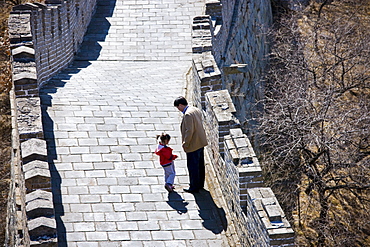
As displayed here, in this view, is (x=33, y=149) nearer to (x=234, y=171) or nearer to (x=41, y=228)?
(x=41, y=228)

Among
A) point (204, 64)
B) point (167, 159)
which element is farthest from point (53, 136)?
point (204, 64)

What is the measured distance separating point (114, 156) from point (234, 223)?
216cm

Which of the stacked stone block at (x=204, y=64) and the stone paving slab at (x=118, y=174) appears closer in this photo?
the stone paving slab at (x=118, y=174)

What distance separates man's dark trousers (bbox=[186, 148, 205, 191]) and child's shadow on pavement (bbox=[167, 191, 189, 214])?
0.24 metres

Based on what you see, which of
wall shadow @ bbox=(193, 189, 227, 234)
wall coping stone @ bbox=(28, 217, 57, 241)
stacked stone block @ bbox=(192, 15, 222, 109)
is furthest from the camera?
stacked stone block @ bbox=(192, 15, 222, 109)

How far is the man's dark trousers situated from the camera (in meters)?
8.59

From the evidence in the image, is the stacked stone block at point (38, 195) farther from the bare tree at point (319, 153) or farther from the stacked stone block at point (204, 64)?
the bare tree at point (319, 153)

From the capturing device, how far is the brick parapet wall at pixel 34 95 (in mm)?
7281

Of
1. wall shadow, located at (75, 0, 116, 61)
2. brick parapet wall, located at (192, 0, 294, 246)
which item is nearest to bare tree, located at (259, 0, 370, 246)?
brick parapet wall, located at (192, 0, 294, 246)

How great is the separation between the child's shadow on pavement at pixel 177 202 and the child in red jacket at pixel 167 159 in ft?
0.33

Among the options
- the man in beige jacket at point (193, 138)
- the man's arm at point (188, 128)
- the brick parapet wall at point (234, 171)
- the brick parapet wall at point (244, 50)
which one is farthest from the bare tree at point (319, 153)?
the man's arm at point (188, 128)

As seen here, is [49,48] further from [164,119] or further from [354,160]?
[354,160]

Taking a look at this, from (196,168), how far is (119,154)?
1.37 meters

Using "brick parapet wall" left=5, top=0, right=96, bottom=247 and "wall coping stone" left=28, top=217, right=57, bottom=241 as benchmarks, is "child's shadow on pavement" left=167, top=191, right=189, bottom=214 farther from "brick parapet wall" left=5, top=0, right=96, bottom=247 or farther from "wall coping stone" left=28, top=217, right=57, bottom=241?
"wall coping stone" left=28, top=217, right=57, bottom=241
